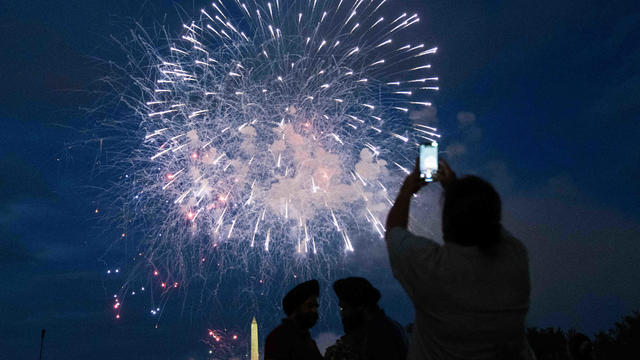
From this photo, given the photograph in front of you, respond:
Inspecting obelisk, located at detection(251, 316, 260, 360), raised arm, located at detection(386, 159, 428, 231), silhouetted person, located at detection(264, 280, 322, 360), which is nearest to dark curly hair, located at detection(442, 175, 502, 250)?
raised arm, located at detection(386, 159, 428, 231)

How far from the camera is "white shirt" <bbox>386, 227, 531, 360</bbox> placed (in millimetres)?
2365

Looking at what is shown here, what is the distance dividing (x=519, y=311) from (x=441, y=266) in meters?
0.49

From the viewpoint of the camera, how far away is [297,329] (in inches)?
233

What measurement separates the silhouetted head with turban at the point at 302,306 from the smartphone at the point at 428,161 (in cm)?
362

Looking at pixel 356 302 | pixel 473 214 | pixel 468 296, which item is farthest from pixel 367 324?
pixel 473 214

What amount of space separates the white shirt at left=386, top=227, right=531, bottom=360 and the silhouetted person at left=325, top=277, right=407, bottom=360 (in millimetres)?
2561

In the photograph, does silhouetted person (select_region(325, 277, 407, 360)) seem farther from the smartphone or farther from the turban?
the smartphone

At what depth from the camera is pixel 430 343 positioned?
2488 millimetres

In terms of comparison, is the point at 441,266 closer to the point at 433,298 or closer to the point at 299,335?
the point at 433,298

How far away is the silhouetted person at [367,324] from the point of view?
16.2 feet

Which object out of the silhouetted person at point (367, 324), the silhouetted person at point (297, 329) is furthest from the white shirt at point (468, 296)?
the silhouetted person at point (297, 329)

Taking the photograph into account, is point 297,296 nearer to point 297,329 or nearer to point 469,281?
point 297,329

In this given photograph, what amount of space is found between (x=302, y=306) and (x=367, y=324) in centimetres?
107

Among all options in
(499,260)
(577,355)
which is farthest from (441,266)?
(577,355)
